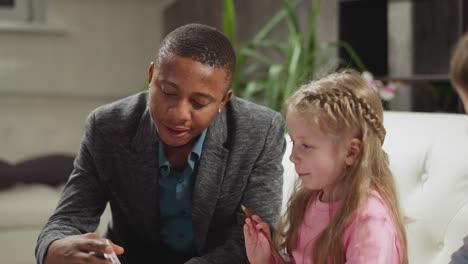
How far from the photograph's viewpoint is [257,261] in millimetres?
1232

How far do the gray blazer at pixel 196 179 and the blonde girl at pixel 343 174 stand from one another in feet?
0.52

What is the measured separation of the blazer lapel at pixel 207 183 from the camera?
1361 millimetres

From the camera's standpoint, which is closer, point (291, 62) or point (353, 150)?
point (353, 150)

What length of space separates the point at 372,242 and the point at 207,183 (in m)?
0.40

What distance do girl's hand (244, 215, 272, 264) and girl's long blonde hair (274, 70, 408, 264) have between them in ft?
0.32

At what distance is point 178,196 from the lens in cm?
140

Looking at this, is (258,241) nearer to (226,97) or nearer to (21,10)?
(226,97)

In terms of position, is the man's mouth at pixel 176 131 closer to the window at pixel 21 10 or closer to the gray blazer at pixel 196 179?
the gray blazer at pixel 196 179

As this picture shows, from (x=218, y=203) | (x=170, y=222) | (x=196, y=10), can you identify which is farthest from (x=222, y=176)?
(x=196, y=10)

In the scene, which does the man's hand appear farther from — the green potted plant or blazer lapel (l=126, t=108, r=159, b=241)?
the green potted plant

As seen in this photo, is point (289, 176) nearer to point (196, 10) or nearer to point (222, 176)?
point (222, 176)

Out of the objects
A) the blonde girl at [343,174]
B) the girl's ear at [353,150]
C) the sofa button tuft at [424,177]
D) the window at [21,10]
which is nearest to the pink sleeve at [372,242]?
the blonde girl at [343,174]

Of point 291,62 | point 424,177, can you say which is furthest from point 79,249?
point 291,62

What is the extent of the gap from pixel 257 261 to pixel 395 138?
41cm
